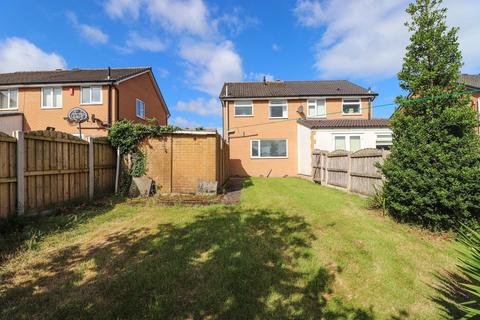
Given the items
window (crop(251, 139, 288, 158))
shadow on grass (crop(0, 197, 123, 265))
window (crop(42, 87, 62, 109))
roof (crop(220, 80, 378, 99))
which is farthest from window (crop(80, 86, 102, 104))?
shadow on grass (crop(0, 197, 123, 265))

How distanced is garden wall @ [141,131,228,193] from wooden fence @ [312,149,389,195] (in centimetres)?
511

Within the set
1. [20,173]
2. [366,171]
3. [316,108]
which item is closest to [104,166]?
[20,173]

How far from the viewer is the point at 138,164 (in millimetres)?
9445

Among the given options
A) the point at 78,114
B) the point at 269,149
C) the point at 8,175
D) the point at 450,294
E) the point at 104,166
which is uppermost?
the point at 78,114

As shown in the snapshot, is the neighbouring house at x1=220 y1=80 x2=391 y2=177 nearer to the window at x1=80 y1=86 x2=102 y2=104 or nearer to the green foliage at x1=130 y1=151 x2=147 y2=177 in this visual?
the window at x1=80 y1=86 x2=102 y2=104

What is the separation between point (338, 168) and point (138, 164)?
320 inches

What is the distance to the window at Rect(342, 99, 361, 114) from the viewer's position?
19.8m

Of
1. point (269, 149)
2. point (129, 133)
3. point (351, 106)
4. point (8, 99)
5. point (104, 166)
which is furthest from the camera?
point (351, 106)

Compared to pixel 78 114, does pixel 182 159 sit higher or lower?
lower

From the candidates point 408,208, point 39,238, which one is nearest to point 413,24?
point 408,208

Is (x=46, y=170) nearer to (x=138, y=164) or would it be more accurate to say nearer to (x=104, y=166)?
(x=104, y=166)

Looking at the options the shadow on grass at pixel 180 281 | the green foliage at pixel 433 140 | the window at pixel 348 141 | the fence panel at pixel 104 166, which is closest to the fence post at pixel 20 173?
the shadow on grass at pixel 180 281

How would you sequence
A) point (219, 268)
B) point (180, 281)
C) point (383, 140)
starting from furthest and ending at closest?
point (383, 140) < point (219, 268) < point (180, 281)

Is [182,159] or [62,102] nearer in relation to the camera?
[182,159]
